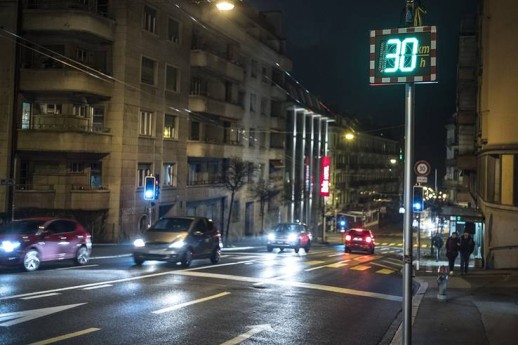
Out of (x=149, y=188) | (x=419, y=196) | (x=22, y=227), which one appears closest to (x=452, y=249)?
(x=419, y=196)

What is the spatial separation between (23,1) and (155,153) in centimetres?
1151

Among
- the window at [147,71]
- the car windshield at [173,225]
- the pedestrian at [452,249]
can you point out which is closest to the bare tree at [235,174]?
the window at [147,71]

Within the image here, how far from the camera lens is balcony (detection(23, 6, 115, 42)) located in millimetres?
31344

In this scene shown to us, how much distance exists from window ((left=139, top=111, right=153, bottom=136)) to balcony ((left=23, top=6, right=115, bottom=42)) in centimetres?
605

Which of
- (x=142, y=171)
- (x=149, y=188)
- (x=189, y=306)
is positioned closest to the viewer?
(x=189, y=306)

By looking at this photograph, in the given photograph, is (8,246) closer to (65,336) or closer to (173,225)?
(173,225)

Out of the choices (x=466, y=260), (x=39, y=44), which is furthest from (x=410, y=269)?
(x=39, y=44)

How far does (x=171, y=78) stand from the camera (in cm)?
3988

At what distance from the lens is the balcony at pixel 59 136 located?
31609 millimetres

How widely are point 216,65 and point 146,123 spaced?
8789mm

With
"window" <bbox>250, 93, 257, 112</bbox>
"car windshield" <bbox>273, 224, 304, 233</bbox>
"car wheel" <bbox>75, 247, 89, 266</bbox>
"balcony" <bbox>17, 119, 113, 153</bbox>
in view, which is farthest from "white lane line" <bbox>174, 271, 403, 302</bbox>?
"window" <bbox>250, 93, 257, 112</bbox>

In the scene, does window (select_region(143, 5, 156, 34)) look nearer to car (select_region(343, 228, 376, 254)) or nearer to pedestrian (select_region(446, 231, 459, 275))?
car (select_region(343, 228, 376, 254))

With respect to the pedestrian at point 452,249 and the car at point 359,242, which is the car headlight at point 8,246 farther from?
the car at point 359,242

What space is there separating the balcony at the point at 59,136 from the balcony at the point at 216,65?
37.0 ft
